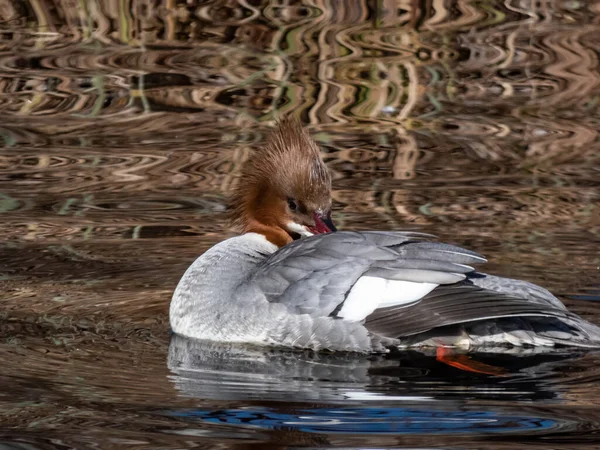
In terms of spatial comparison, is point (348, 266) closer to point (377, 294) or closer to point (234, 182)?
point (377, 294)

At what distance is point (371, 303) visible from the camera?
5.84 m

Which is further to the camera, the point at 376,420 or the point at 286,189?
the point at 286,189

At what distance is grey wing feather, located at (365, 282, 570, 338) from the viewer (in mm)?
Answer: 5594

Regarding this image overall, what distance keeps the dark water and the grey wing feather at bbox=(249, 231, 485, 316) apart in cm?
31

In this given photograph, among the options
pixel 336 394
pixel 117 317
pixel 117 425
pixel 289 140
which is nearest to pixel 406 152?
A: pixel 289 140

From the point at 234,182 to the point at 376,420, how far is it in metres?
4.13

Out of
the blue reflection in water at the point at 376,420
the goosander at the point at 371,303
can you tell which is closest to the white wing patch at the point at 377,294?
the goosander at the point at 371,303

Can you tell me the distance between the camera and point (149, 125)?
10.0 meters

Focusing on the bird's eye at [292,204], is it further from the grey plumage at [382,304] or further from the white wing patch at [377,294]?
the white wing patch at [377,294]

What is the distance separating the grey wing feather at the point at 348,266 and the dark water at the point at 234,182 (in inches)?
12.1

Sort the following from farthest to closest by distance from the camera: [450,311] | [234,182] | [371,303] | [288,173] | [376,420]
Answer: [234,182]
[288,173]
[371,303]
[450,311]
[376,420]

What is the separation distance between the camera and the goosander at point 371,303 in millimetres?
5758

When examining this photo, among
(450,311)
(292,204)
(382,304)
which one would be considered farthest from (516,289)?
(292,204)

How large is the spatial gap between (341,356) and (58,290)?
1738mm
